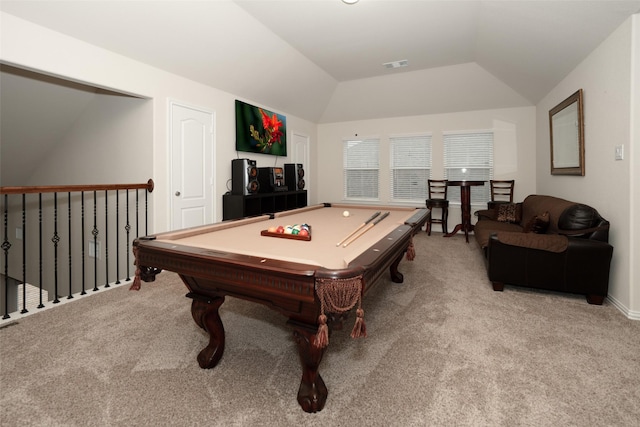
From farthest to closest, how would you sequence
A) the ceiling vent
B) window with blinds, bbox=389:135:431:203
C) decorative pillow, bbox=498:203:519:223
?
window with blinds, bbox=389:135:431:203, the ceiling vent, decorative pillow, bbox=498:203:519:223

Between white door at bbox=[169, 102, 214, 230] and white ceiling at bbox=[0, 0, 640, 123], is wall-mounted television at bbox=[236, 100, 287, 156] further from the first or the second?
white door at bbox=[169, 102, 214, 230]

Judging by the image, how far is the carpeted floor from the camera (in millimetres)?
1484

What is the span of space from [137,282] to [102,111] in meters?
3.48

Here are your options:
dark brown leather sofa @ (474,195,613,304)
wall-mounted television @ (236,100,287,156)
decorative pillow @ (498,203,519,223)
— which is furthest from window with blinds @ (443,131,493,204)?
wall-mounted television @ (236,100,287,156)

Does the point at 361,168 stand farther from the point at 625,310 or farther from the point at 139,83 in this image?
the point at 625,310

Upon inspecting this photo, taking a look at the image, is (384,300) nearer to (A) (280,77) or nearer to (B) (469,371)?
(B) (469,371)

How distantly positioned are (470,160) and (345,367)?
5369 millimetres

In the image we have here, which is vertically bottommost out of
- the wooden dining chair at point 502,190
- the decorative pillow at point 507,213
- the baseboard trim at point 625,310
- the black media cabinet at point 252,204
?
the baseboard trim at point 625,310

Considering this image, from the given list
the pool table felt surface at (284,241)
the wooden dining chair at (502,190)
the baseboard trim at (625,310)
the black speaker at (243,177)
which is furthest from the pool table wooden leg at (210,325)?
the wooden dining chair at (502,190)

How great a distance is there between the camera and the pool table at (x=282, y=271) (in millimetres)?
1226

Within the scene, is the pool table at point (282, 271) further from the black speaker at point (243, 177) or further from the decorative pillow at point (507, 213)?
the decorative pillow at point (507, 213)

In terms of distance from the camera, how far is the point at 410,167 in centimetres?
660

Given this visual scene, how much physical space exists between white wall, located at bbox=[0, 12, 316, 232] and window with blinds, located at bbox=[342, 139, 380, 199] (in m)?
2.25

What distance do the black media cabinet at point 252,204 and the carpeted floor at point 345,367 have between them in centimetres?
183
